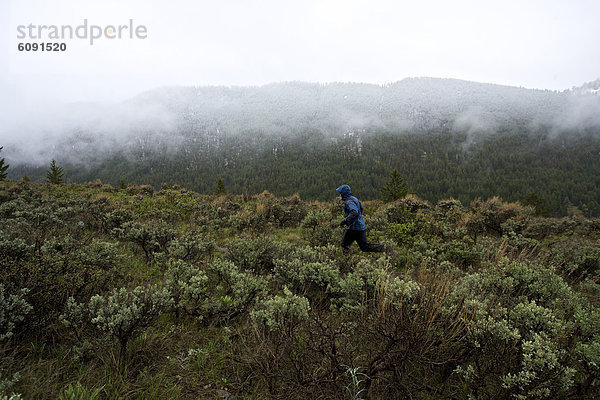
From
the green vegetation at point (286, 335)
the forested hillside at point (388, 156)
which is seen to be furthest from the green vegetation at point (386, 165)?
the green vegetation at point (286, 335)

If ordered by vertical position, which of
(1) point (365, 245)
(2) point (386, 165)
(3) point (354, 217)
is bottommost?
(2) point (386, 165)

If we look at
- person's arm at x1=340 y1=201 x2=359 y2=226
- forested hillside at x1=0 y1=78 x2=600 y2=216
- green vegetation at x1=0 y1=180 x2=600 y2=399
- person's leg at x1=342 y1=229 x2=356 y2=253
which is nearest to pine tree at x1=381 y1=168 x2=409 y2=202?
person's leg at x1=342 y1=229 x2=356 y2=253

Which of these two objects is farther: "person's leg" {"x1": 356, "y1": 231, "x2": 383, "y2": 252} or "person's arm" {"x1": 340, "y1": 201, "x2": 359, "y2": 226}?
"person's leg" {"x1": 356, "y1": 231, "x2": 383, "y2": 252}

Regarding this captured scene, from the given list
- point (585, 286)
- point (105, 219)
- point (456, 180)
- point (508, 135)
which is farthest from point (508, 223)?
point (508, 135)

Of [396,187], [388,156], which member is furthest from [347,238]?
[388,156]

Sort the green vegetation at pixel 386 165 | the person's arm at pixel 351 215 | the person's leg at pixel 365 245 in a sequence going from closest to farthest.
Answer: the person's arm at pixel 351 215 < the person's leg at pixel 365 245 < the green vegetation at pixel 386 165

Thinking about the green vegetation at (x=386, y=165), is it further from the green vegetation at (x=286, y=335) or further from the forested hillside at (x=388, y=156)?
the green vegetation at (x=286, y=335)

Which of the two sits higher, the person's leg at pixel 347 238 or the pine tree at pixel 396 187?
the person's leg at pixel 347 238

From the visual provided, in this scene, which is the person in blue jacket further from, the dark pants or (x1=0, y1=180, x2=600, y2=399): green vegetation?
(x1=0, y1=180, x2=600, y2=399): green vegetation

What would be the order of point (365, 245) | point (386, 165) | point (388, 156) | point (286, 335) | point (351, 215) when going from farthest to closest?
point (388, 156) → point (386, 165) → point (365, 245) → point (351, 215) → point (286, 335)

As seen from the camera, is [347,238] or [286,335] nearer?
[286,335]

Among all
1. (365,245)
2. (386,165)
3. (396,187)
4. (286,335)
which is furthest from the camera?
(386,165)

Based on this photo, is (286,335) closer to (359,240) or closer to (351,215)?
(351,215)

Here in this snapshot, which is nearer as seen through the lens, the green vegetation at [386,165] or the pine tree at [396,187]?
the pine tree at [396,187]
